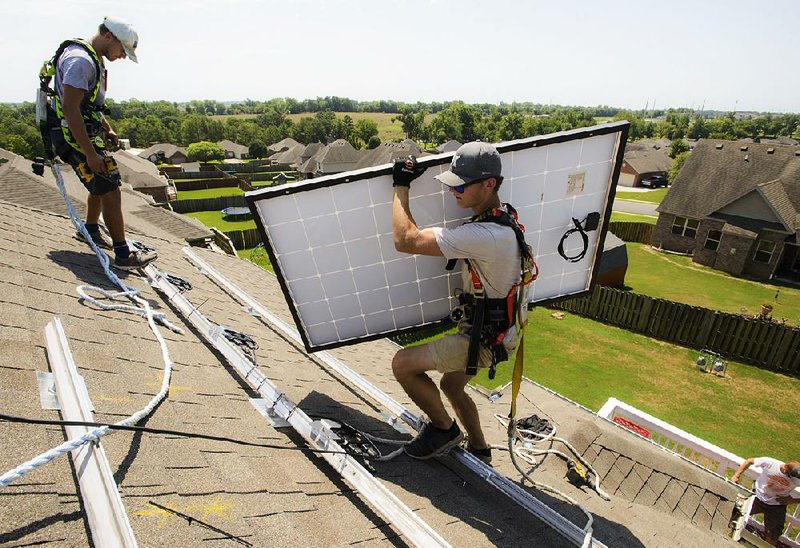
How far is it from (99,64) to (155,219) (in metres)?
14.4

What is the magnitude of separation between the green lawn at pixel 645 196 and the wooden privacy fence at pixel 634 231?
20.6 m

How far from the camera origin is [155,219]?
16984 millimetres

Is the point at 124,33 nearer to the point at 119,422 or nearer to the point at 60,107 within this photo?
the point at 60,107

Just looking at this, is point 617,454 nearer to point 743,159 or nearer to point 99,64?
point 99,64

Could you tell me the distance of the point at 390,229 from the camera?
4.18 m

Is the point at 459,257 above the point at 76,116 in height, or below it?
below

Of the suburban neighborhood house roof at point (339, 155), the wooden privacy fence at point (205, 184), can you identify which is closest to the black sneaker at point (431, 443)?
the suburban neighborhood house roof at point (339, 155)

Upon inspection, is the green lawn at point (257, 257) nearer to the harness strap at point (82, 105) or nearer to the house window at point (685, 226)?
the harness strap at point (82, 105)

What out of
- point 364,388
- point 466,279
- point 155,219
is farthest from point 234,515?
point 155,219

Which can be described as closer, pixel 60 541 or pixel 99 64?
pixel 60 541

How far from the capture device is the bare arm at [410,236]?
10.8ft

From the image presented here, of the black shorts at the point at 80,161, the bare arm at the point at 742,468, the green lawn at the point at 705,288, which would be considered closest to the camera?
the black shorts at the point at 80,161

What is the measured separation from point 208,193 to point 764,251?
6105cm

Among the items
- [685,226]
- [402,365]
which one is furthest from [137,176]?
[685,226]
